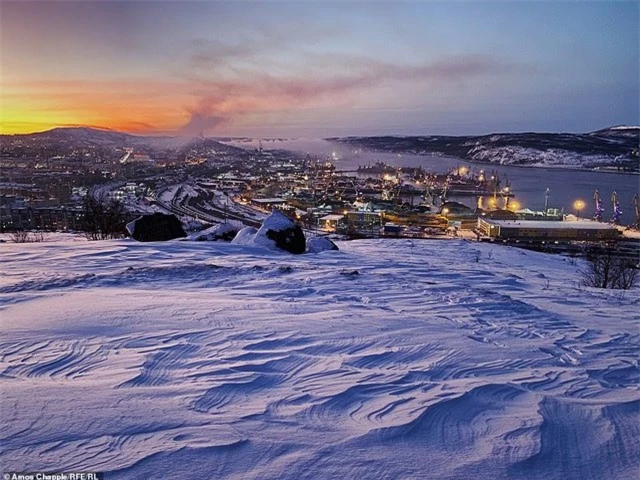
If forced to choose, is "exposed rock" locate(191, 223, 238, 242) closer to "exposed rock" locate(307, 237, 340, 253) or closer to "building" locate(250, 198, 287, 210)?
"exposed rock" locate(307, 237, 340, 253)

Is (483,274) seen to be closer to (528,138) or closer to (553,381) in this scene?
(553,381)

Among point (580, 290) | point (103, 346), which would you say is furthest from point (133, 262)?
point (580, 290)

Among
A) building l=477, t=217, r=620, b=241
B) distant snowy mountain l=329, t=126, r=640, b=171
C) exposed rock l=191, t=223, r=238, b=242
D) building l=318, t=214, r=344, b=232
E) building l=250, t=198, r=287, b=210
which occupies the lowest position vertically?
building l=477, t=217, r=620, b=241

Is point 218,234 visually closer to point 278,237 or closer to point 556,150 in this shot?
point 278,237

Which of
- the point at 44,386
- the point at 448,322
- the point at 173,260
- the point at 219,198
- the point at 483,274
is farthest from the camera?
the point at 219,198

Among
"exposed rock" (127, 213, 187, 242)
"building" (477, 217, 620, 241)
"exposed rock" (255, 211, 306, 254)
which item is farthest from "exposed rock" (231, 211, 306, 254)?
"building" (477, 217, 620, 241)

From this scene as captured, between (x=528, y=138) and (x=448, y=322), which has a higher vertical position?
(x=528, y=138)

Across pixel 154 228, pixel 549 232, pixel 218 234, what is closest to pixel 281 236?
pixel 218 234
